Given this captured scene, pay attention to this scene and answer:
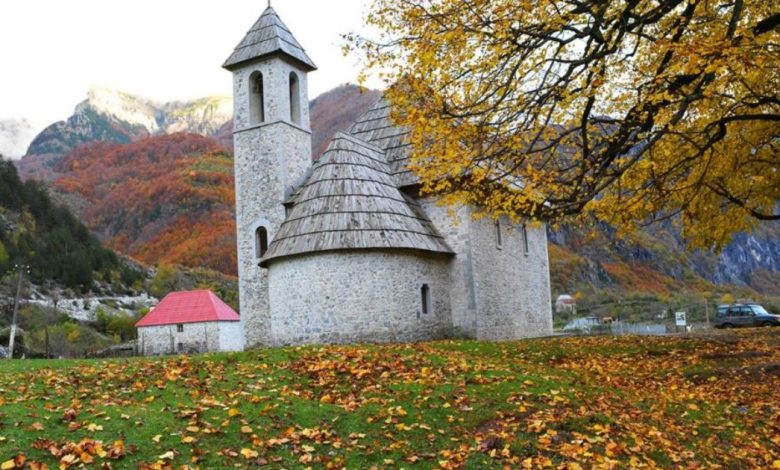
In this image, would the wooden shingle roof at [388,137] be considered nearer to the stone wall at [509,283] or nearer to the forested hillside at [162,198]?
the stone wall at [509,283]

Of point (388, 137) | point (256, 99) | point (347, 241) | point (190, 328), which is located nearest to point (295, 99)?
point (256, 99)

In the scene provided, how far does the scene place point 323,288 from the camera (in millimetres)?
19141

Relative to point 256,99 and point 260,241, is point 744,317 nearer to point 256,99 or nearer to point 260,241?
point 260,241

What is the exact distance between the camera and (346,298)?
19047mm

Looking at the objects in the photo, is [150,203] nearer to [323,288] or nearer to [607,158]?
[323,288]

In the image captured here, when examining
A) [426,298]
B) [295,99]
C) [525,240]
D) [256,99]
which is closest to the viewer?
[426,298]

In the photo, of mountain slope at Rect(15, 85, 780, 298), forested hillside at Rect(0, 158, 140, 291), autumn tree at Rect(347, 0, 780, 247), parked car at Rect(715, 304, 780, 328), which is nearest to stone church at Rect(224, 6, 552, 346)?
autumn tree at Rect(347, 0, 780, 247)

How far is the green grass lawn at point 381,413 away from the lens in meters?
7.31

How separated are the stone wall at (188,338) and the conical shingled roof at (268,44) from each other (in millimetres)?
17577

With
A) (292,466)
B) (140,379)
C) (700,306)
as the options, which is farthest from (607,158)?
(700,306)

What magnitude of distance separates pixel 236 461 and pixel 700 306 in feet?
150

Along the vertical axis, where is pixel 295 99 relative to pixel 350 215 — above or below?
above

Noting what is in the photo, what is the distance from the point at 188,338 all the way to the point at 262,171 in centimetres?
1821

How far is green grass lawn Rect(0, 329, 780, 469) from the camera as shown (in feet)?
24.0
